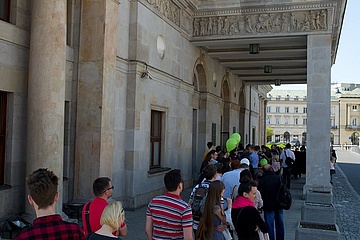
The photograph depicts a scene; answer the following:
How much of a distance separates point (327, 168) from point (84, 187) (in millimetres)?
8519

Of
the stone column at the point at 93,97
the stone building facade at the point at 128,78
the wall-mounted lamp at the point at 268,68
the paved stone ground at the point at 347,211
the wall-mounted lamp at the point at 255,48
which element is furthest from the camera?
the wall-mounted lamp at the point at 268,68

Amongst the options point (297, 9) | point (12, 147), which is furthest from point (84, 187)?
point (297, 9)

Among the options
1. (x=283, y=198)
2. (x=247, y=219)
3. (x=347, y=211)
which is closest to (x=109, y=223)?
(x=247, y=219)

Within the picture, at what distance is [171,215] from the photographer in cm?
421

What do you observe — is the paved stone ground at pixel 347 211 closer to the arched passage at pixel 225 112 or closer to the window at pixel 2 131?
the arched passage at pixel 225 112

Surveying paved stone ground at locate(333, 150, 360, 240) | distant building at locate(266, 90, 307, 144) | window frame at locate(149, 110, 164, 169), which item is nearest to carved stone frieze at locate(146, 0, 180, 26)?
window frame at locate(149, 110, 164, 169)

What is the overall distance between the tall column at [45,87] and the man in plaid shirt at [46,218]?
4.82 metres

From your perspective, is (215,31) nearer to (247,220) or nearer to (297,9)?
(297,9)

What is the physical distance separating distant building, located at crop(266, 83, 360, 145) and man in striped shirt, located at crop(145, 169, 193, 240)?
110903 millimetres

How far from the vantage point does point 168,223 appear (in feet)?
13.9

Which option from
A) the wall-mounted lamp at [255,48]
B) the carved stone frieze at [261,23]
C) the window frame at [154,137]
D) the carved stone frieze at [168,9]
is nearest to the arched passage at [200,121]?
the wall-mounted lamp at [255,48]

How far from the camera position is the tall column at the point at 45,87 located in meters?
7.58

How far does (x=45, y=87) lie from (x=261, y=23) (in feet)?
31.7

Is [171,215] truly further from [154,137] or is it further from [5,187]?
[154,137]
